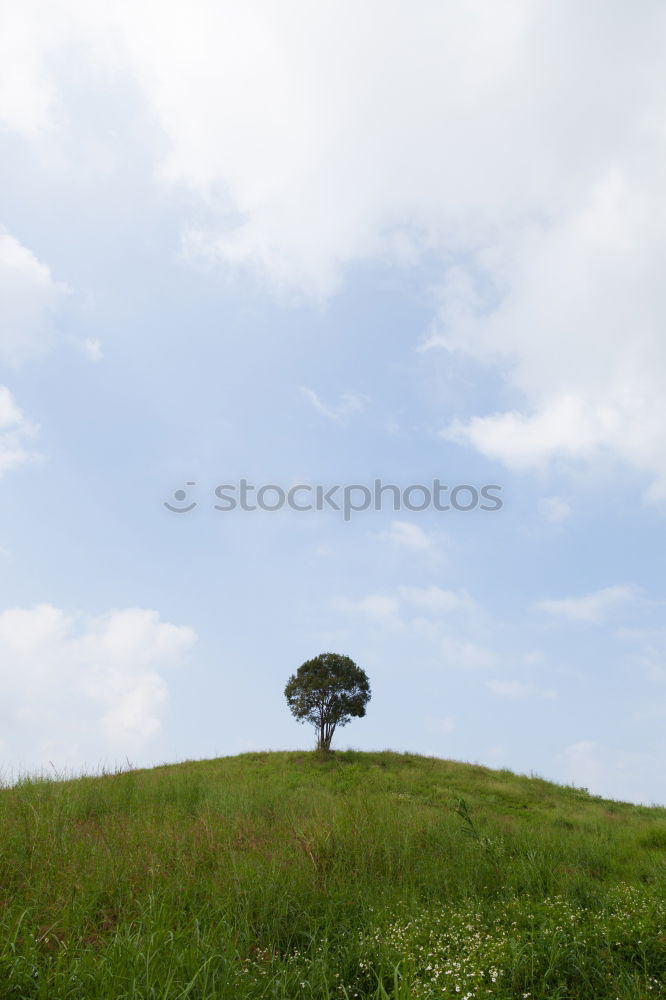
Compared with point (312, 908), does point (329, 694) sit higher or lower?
higher

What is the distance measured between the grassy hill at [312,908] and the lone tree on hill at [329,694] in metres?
16.3

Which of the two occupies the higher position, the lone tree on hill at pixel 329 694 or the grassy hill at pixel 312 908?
the lone tree on hill at pixel 329 694

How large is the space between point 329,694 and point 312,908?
70.0 ft

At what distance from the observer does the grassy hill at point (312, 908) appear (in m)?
4.06

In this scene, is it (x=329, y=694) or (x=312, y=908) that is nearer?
(x=312, y=908)

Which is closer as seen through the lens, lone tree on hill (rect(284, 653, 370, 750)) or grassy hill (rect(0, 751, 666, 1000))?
grassy hill (rect(0, 751, 666, 1000))

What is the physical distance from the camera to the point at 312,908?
5.77 metres

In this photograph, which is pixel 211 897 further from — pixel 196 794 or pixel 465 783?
pixel 465 783

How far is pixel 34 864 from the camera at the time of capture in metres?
6.17

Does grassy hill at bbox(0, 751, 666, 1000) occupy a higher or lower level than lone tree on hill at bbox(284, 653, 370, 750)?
lower

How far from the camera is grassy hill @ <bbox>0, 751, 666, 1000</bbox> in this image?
4.06 m

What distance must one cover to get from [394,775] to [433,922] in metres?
16.3

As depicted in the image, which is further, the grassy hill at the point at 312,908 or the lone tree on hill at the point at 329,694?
the lone tree on hill at the point at 329,694

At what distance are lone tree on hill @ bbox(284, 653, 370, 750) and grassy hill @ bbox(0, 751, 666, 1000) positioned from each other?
1628 centimetres
